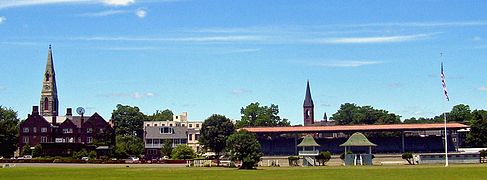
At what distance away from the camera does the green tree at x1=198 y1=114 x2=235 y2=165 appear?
14288 cm

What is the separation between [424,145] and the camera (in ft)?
474

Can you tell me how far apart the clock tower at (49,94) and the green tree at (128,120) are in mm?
16249

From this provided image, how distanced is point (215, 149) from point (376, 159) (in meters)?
34.7

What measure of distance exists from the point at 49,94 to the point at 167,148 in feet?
188

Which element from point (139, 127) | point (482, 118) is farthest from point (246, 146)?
point (139, 127)

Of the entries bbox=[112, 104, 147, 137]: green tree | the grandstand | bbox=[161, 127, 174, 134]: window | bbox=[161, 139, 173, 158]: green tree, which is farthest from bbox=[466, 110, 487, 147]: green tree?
bbox=[112, 104, 147, 137]: green tree

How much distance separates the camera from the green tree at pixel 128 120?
188 meters

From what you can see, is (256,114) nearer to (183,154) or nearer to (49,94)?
(49,94)

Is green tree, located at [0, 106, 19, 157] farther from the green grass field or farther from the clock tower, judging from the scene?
the green grass field

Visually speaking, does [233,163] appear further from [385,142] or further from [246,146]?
[385,142]

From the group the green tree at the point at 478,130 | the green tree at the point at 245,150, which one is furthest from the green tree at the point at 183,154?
the green tree at the point at 478,130

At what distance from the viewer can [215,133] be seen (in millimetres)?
142875

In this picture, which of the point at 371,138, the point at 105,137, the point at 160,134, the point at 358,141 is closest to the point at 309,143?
the point at 358,141

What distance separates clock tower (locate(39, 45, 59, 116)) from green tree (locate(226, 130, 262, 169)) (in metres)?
112
